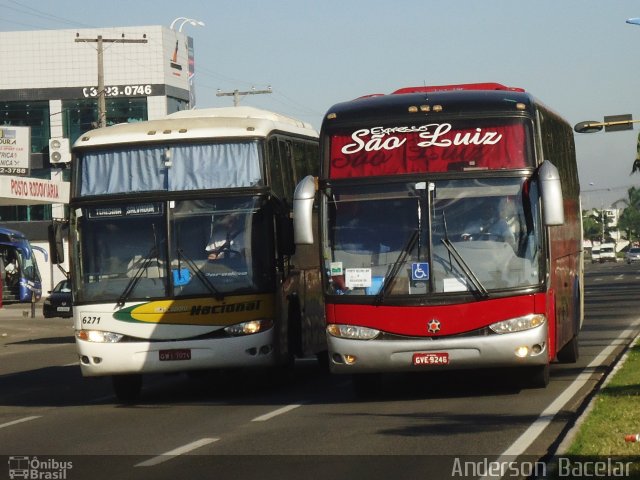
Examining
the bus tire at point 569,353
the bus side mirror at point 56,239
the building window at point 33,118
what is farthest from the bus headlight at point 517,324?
the building window at point 33,118

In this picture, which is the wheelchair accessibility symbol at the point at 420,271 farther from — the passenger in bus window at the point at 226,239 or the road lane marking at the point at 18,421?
the road lane marking at the point at 18,421

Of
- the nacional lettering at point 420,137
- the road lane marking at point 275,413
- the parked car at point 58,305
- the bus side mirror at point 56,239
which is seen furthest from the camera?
the parked car at point 58,305

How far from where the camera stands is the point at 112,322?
1739 cm

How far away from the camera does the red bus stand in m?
15.7

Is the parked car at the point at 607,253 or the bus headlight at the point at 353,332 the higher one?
the bus headlight at the point at 353,332

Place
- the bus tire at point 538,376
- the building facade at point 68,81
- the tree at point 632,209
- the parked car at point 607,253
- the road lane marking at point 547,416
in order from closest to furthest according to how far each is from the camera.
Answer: the road lane marking at point 547,416, the bus tire at point 538,376, the building facade at point 68,81, the parked car at point 607,253, the tree at point 632,209

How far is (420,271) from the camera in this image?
51.9 ft

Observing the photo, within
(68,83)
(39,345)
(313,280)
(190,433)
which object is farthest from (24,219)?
(190,433)

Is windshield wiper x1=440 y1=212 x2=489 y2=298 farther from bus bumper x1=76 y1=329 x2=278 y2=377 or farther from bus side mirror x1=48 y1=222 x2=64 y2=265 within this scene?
bus side mirror x1=48 y1=222 x2=64 y2=265

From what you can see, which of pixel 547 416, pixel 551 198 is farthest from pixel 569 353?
pixel 547 416

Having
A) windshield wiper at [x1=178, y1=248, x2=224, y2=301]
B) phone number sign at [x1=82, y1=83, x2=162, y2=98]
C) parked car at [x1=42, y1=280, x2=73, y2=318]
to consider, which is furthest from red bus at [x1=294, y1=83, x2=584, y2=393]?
phone number sign at [x1=82, y1=83, x2=162, y2=98]

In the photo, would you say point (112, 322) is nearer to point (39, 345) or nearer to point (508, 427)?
point (508, 427)

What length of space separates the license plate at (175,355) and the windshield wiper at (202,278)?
30.1 inches

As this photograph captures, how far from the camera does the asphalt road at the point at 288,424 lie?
11.2m
